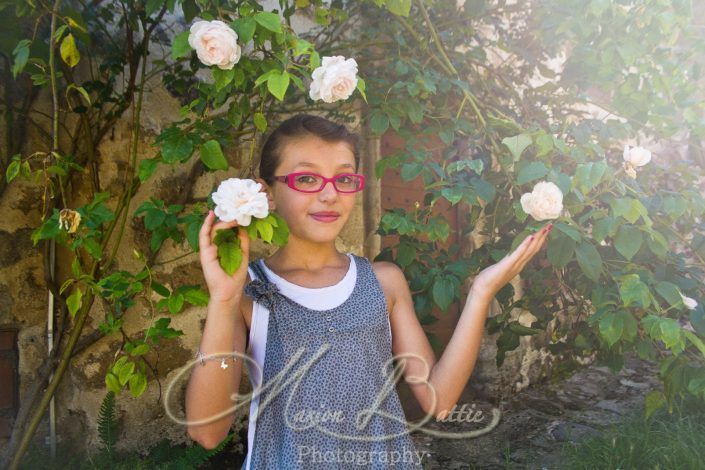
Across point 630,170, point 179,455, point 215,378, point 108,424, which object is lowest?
point 179,455

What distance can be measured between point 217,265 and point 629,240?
1181mm

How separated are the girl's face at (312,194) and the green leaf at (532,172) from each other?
0.53 metres

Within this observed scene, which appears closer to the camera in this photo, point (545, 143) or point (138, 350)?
point (138, 350)

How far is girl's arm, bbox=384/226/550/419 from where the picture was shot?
1.47 metres

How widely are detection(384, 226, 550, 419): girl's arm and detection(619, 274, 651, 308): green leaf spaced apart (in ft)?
0.94

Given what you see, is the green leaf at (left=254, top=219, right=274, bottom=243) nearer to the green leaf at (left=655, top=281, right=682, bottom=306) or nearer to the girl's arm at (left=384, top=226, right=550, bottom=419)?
the girl's arm at (left=384, top=226, right=550, bottom=419)

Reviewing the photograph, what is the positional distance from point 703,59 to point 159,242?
2.47m

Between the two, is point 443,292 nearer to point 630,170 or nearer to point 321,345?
point 321,345

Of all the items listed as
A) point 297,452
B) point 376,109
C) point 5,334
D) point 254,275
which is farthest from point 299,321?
point 5,334

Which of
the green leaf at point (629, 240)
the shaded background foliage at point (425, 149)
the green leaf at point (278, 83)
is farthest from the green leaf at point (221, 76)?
the green leaf at point (629, 240)

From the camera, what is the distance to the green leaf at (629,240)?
1635 millimetres

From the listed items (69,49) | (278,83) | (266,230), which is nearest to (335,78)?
(278,83)

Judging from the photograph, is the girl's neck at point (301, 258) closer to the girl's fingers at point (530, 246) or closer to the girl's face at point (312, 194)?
the girl's face at point (312, 194)

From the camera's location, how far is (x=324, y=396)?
4.64ft
